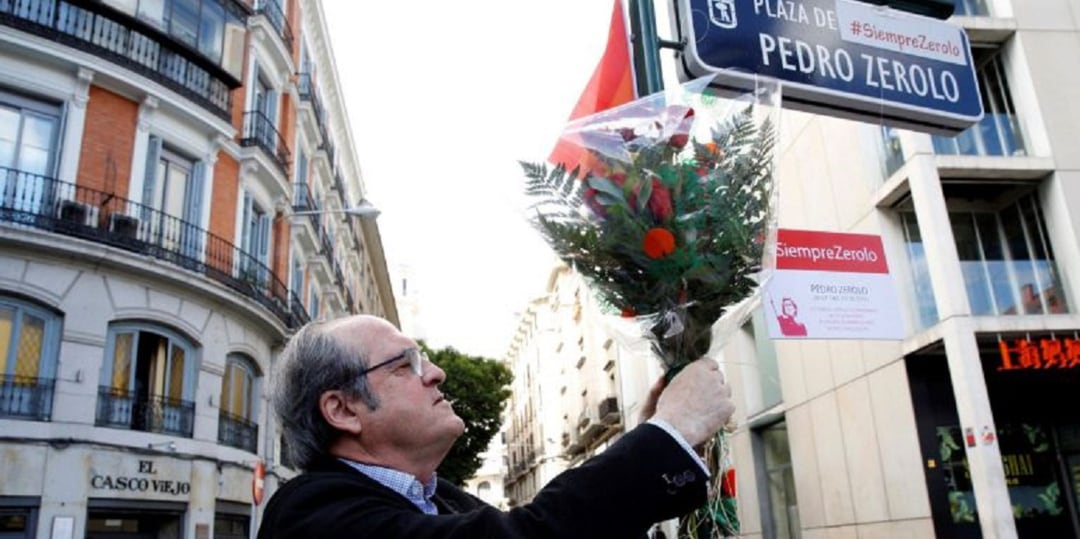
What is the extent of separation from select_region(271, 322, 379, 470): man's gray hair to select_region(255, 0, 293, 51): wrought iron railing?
18.8m

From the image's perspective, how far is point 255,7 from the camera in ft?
63.1

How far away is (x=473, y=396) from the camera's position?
3784 centimetres

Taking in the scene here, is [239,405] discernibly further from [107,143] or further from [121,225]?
[107,143]

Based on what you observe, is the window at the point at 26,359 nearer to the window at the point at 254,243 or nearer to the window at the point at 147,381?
the window at the point at 147,381

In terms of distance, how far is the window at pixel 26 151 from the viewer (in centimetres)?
1279

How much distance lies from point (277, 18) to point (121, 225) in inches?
341

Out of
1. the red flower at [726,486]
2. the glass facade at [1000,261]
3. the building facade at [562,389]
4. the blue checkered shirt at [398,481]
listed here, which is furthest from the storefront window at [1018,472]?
the blue checkered shirt at [398,481]

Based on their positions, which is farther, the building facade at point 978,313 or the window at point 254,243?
the window at point 254,243

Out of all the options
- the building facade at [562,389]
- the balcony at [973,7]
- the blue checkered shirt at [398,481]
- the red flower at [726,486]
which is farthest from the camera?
the building facade at [562,389]

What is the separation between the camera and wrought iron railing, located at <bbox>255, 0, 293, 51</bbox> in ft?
63.6

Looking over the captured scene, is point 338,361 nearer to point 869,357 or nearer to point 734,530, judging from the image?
point 734,530

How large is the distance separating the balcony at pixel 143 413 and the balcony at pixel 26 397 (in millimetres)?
845

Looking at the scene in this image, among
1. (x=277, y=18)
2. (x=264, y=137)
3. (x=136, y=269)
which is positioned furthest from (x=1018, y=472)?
(x=277, y=18)

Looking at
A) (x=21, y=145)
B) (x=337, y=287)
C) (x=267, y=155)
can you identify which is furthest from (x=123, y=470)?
(x=337, y=287)
